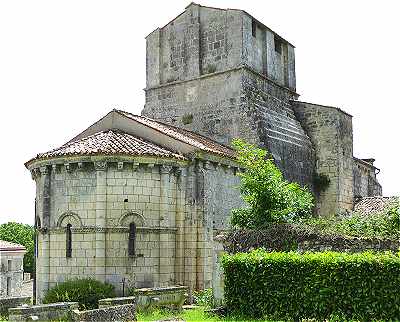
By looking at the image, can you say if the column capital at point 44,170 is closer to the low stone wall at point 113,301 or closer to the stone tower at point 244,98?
the low stone wall at point 113,301

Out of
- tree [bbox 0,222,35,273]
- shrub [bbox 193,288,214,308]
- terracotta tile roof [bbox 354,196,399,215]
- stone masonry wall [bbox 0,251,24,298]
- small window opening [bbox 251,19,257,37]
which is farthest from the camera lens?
tree [bbox 0,222,35,273]

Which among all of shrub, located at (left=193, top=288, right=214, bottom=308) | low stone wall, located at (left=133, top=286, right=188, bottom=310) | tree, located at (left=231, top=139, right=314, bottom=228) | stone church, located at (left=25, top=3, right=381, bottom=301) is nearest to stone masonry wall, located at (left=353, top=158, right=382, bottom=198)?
stone church, located at (left=25, top=3, right=381, bottom=301)

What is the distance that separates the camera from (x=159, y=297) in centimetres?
1582

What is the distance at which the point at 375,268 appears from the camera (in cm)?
1254

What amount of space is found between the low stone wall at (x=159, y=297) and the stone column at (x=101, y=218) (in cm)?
268

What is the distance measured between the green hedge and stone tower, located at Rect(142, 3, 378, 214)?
9841 millimetres

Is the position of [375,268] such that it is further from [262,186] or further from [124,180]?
[124,180]

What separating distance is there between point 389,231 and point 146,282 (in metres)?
7.97

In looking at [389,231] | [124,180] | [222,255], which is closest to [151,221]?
[124,180]

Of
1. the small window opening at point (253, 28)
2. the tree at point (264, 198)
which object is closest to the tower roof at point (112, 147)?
the tree at point (264, 198)

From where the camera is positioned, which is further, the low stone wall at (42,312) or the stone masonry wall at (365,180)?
the stone masonry wall at (365,180)

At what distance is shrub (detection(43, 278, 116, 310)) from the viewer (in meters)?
17.2

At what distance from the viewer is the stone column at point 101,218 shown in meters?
18.1

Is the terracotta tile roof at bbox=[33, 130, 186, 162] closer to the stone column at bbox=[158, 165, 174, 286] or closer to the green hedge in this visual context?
the stone column at bbox=[158, 165, 174, 286]
